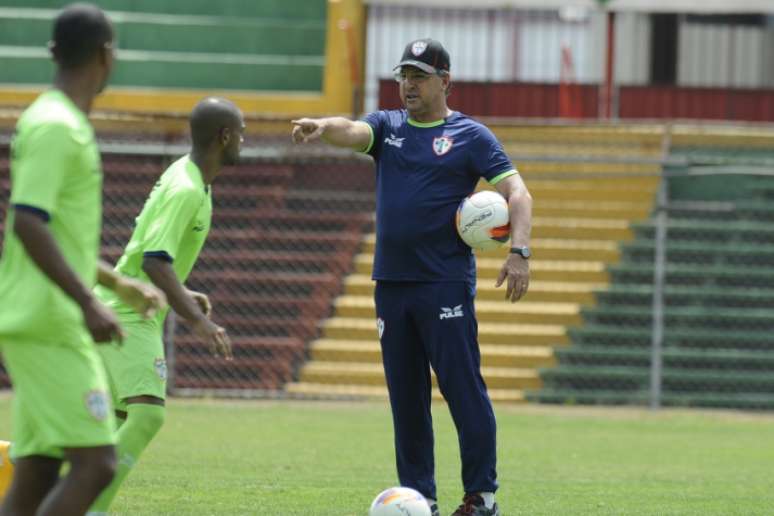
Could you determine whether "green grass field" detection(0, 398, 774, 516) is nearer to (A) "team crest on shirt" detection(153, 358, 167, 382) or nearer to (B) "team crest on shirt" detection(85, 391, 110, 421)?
(A) "team crest on shirt" detection(153, 358, 167, 382)

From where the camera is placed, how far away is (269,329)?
62.1 feet

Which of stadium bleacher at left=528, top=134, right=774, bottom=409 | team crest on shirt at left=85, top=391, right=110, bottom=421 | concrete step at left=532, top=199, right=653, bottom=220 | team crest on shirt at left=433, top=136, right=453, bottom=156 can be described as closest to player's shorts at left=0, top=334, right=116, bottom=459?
team crest on shirt at left=85, top=391, right=110, bottom=421

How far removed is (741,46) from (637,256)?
604 cm

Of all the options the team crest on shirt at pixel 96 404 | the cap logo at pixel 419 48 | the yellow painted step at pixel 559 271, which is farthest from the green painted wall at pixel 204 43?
the team crest on shirt at pixel 96 404

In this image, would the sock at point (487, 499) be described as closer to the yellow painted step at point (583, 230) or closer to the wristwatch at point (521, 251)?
the wristwatch at point (521, 251)

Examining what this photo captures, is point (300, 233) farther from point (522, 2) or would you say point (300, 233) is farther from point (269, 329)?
point (522, 2)

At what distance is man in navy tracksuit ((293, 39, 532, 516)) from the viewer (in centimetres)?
790

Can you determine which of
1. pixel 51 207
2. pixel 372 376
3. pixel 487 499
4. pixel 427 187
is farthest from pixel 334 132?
pixel 372 376

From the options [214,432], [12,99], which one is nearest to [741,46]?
[12,99]

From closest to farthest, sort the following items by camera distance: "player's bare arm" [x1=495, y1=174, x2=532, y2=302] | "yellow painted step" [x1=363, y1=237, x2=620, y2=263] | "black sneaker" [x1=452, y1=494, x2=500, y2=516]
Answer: "player's bare arm" [x1=495, y1=174, x2=532, y2=302]
"black sneaker" [x1=452, y1=494, x2=500, y2=516]
"yellow painted step" [x1=363, y1=237, x2=620, y2=263]

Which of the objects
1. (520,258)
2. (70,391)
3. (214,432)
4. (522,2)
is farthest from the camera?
(522,2)

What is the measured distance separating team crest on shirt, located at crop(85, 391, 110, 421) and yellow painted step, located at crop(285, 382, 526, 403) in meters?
12.5

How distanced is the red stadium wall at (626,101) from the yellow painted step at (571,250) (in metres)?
3.28

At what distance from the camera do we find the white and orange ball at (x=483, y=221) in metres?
7.77
